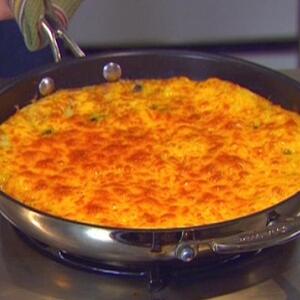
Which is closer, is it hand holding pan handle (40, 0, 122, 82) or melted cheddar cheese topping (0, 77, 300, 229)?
melted cheddar cheese topping (0, 77, 300, 229)

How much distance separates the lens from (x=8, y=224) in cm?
123

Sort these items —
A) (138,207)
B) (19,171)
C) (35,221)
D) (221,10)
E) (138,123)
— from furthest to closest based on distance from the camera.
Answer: (221,10) < (138,123) < (19,171) < (138,207) < (35,221)

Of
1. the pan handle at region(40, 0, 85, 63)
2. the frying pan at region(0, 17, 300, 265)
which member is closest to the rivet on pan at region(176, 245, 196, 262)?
the frying pan at region(0, 17, 300, 265)

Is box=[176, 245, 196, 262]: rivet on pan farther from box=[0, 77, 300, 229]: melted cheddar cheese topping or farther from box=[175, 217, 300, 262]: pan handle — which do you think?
box=[0, 77, 300, 229]: melted cheddar cheese topping

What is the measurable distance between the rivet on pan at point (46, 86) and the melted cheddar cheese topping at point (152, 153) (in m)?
0.01

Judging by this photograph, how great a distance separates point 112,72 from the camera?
1464mm

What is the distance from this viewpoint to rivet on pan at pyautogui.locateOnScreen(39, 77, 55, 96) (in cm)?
140

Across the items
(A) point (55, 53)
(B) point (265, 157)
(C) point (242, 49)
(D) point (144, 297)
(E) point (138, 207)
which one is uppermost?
(C) point (242, 49)

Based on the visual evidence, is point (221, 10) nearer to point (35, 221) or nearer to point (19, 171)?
point (19, 171)

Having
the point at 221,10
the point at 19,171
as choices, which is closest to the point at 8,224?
the point at 19,171

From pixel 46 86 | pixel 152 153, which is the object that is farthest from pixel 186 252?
pixel 46 86

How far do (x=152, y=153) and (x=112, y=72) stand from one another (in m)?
0.24

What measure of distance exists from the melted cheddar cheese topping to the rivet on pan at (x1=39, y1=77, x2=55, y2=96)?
13mm

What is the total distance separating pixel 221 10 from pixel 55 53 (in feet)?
4.08
